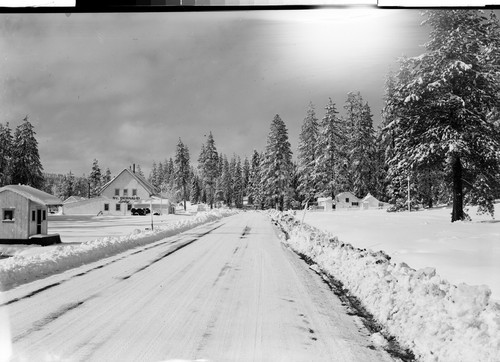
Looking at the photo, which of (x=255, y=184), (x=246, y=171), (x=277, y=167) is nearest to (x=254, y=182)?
(x=255, y=184)

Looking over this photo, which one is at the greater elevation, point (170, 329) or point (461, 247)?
point (461, 247)

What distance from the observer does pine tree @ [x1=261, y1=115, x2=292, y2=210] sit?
10.8 feet

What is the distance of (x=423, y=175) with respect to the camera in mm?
3701

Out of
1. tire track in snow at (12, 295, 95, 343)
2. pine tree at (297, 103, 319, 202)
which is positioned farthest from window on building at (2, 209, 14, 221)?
pine tree at (297, 103, 319, 202)

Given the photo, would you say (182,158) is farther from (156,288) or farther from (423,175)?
(423,175)

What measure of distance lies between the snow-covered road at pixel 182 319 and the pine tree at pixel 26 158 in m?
1.15

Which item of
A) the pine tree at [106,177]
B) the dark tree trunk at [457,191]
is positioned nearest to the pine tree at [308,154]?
the dark tree trunk at [457,191]

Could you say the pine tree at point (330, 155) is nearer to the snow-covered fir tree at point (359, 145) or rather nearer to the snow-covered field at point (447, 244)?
the snow-covered fir tree at point (359, 145)

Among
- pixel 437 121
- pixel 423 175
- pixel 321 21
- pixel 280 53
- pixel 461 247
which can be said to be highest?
pixel 321 21

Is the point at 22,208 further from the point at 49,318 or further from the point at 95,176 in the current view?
the point at 49,318

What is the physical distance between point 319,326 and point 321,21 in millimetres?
2562

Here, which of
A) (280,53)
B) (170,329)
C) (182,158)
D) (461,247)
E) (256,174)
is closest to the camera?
(170,329)

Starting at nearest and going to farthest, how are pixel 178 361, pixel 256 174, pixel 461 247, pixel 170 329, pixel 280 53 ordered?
pixel 178 361, pixel 170 329, pixel 280 53, pixel 461 247, pixel 256 174

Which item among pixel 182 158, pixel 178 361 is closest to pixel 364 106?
pixel 182 158
